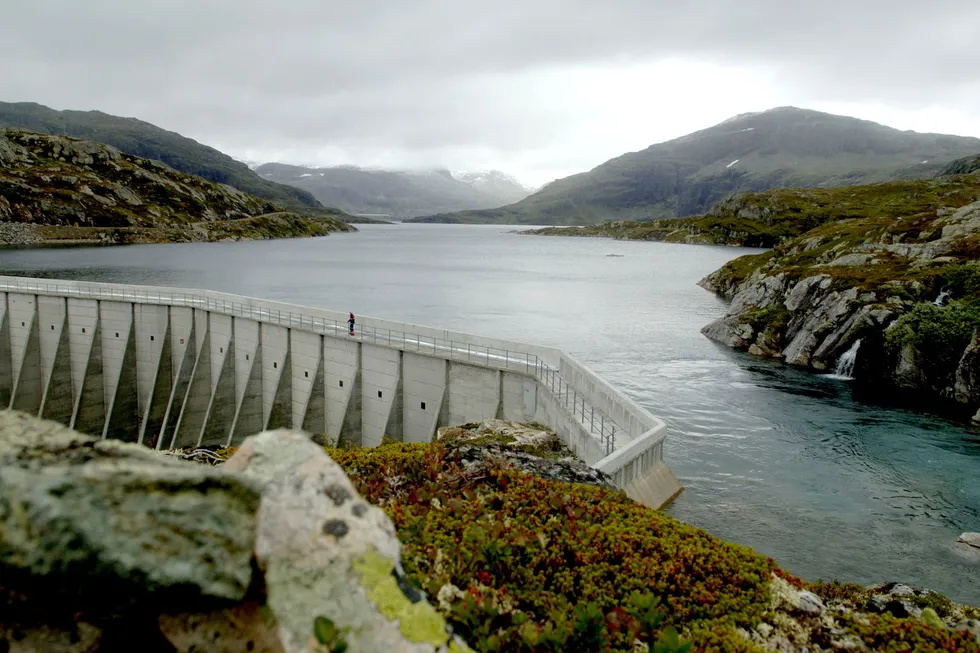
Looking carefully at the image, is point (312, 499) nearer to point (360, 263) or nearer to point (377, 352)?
point (377, 352)

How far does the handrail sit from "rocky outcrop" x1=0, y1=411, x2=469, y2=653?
52.2 ft

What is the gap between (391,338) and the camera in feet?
135

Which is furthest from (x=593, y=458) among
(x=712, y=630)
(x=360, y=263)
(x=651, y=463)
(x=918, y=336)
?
(x=360, y=263)

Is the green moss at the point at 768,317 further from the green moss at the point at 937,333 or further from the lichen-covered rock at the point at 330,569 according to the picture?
the lichen-covered rock at the point at 330,569

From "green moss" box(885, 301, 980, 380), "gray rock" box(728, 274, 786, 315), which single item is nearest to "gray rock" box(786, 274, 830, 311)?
"gray rock" box(728, 274, 786, 315)

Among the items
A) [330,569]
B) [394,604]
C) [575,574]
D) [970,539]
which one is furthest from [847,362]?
[330,569]

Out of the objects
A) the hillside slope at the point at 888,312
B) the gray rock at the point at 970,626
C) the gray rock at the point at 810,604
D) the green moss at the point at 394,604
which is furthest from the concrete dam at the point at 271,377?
the hillside slope at the point at 888,312

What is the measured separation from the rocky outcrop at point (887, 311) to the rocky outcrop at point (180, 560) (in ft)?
179

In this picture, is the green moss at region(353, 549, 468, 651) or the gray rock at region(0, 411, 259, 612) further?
the green moss at region(353, 549, 468, 651)

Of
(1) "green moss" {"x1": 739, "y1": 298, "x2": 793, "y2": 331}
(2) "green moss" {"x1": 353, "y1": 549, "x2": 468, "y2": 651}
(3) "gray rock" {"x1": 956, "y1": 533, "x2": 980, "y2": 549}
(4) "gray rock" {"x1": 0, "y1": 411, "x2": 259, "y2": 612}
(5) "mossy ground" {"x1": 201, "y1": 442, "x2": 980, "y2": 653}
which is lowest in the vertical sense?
(3) "gray rock" {"x1": 956, "y1": 533, "x2": 980, "y2": 549}

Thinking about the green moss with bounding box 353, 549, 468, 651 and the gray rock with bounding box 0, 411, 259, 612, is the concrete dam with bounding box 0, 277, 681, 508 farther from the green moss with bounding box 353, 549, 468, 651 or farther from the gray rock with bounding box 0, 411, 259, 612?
the gray rock with bounding box 0, 411, 259, 612

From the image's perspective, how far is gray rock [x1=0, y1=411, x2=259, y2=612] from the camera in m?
5.36

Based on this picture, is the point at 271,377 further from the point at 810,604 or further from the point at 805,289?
the point at 805,289

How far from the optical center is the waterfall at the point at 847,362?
55.5 metres
